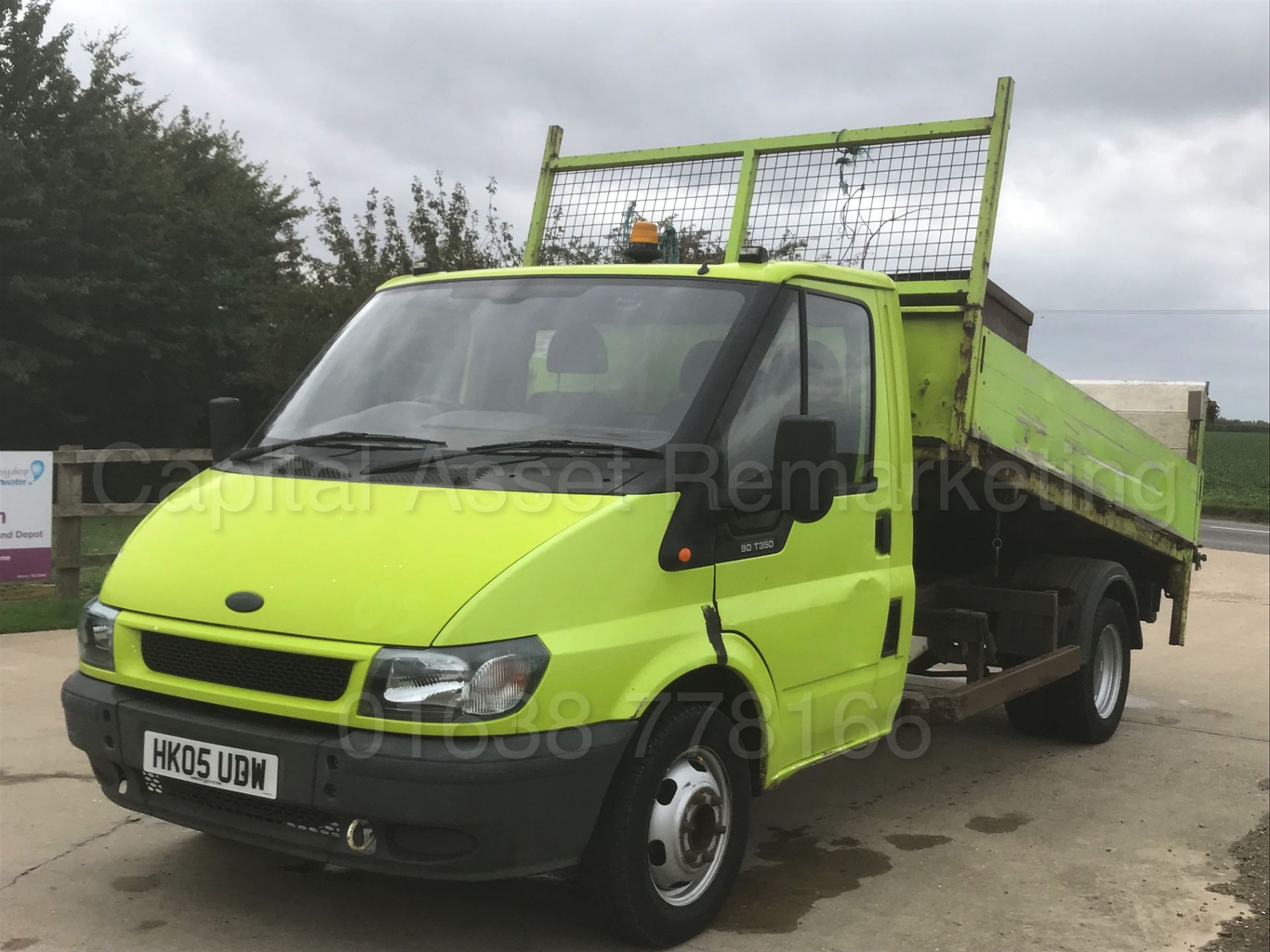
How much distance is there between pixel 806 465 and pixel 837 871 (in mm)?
1722

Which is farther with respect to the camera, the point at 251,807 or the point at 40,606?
the point at 40,606

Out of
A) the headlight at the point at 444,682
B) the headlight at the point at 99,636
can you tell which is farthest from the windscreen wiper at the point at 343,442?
the headlight at the point at 444,682

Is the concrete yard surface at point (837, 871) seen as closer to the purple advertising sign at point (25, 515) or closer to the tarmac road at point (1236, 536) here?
the purple advertising sign at point (25, 515)

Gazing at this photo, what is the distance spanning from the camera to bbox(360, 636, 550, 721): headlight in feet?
11.6

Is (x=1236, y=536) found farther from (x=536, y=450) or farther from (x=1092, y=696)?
(x=536, y=450)

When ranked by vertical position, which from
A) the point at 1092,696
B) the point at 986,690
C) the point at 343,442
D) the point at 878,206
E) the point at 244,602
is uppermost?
the point at 878,206

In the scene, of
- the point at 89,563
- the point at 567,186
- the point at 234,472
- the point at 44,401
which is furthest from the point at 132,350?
the point at 234,472

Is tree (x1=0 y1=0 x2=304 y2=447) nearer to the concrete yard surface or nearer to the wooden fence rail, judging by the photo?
the wooden fence rail

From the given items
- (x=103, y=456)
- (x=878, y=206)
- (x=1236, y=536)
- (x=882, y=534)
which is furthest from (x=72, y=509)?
(x=1236, y=536)

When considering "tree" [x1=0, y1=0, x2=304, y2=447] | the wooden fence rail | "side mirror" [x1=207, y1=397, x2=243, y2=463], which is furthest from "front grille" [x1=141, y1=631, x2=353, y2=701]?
"tree" [x1=0, y1=0, x2=304, y2=447]

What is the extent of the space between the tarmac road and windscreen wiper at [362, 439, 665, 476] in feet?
64.4

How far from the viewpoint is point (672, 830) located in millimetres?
4055

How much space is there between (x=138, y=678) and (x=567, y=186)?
3893 mm

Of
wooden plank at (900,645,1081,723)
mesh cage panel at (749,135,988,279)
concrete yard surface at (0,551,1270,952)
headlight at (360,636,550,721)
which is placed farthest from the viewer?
mesh cage panel at (749,135,988,279)
